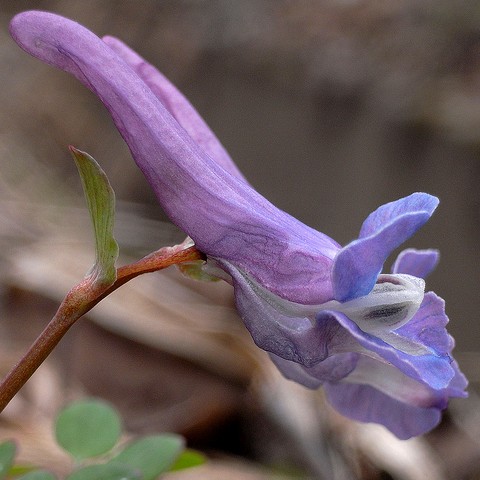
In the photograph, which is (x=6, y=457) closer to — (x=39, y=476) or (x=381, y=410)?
(x=39, y=476)

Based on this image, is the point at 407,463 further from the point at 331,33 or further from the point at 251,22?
the point at 251,22

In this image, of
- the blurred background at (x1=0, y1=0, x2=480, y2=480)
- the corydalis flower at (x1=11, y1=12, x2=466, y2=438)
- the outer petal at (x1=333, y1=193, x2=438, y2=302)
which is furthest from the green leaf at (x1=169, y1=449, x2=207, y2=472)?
the blurred background at (x1=0, y1=0, x2=480, y2=480)

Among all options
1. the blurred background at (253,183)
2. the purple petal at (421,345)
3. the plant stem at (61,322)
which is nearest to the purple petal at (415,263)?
the purple petal at (421,345)

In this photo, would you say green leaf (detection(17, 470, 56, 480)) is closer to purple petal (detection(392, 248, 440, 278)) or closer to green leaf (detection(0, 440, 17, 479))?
green leaf (detection(0, 440, 17, 479))

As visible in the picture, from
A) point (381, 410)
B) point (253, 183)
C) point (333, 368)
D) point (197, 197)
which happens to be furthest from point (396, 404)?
point (253, 183)

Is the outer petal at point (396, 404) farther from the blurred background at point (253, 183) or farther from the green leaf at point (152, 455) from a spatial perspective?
the blurred background at point (253, 183)

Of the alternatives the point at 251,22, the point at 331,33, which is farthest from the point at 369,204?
the point at 251,22

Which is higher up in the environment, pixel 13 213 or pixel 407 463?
pixel 407 463
